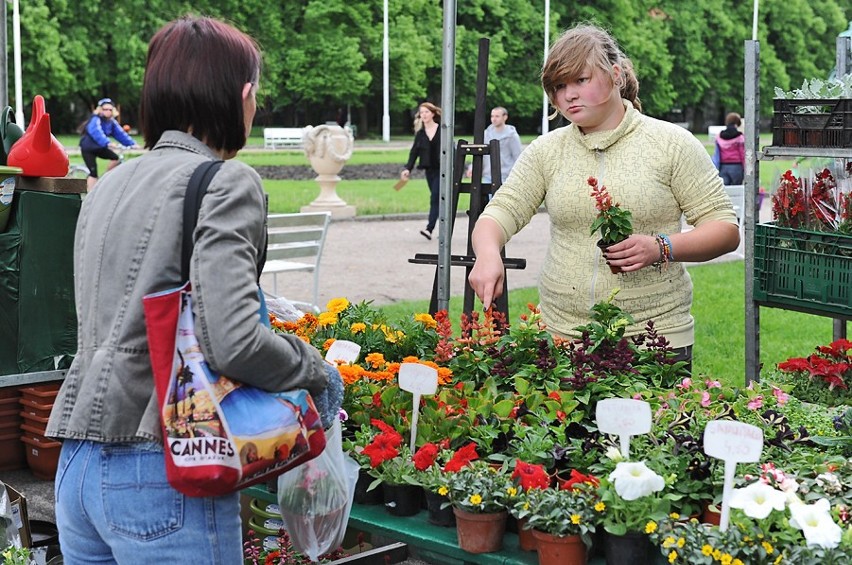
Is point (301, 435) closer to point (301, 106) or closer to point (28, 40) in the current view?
point (28, 40)

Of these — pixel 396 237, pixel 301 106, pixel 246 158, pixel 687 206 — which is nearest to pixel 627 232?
pixel 687 206

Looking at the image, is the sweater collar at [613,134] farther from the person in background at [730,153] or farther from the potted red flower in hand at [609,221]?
the person in background at [730,153]

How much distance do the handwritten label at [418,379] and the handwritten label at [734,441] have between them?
28.5 inches

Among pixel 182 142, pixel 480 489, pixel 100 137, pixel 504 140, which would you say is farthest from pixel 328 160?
pixel 182 142

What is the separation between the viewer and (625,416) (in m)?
2.16

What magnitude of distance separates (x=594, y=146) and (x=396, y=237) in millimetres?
10308

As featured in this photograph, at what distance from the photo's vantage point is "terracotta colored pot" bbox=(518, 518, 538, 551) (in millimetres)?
2182

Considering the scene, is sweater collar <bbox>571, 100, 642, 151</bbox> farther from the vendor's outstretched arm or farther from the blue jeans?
the blue jeans

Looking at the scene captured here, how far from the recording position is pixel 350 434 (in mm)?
2826

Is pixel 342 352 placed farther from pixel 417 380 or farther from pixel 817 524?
pixel 817 524

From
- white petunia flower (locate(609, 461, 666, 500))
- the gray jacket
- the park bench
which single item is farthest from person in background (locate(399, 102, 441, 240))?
the park bench

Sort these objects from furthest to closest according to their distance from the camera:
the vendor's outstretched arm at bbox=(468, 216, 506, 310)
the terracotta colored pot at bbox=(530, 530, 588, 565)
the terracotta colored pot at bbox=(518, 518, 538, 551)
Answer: the vendor's outstretched arm at bbox=(468, 216, 506, 310)
the terracotta colored pot at bbox=(518, 518, 538, 551)
the terracotta colored pot at bbox=(530, 530, 588, 565)

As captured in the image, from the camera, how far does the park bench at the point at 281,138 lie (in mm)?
35938

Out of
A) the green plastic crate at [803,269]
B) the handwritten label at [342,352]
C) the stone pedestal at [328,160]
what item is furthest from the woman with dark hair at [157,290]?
the stone pedestal at [328,160]
